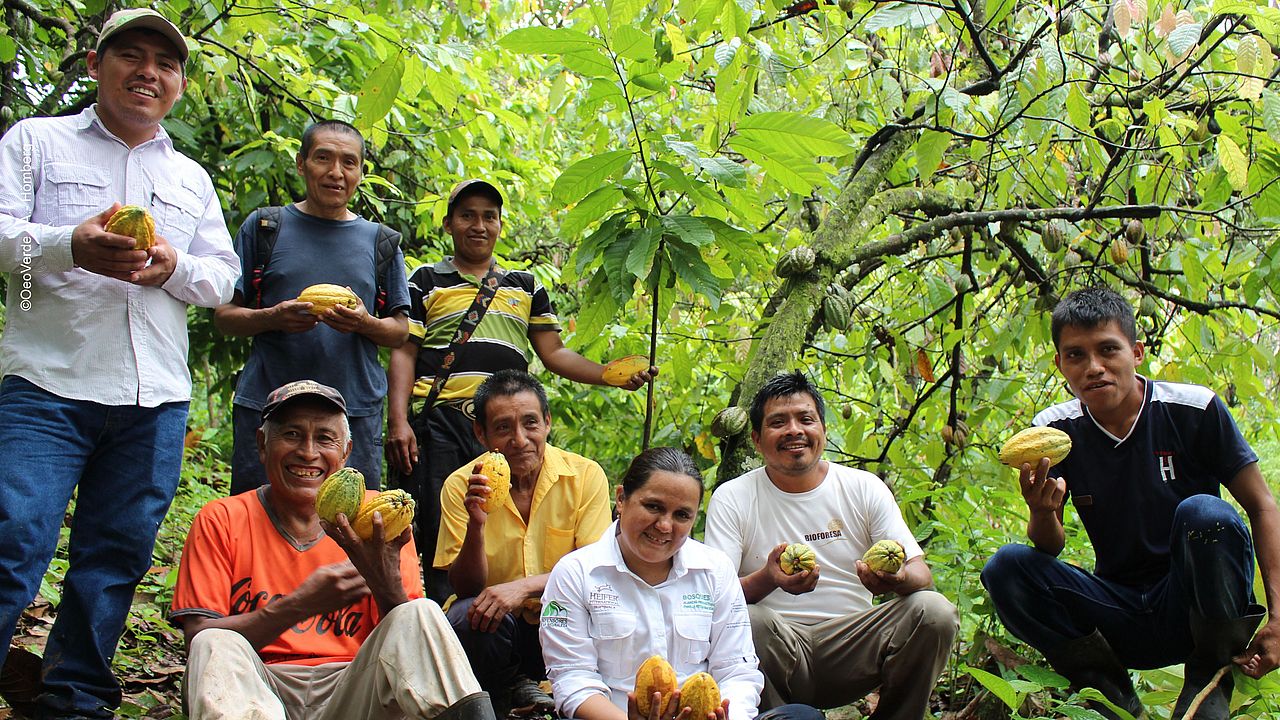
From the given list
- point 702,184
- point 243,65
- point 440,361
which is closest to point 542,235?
point 243,65

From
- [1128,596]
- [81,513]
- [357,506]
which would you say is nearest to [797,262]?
[1128,596]

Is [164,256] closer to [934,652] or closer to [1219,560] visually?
[934,652]

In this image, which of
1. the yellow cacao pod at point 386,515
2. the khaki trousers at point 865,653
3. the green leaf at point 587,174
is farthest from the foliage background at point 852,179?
the yellow cacao pod at point 386,515

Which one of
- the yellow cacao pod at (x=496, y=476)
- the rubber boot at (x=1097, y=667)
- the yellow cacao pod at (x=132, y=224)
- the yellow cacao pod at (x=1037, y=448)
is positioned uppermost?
the yellow cacao pod at (x=132, y=224)

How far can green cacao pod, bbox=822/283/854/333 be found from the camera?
13.1ft

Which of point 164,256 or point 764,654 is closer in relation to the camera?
point 164,256

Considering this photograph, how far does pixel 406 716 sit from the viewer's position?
86.4 inches

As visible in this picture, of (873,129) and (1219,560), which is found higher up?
(873,129)

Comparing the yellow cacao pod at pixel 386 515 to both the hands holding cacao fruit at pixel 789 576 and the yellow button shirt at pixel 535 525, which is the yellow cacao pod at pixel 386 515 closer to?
the yellow button shirt at pixel 535 525

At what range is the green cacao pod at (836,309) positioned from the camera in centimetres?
398

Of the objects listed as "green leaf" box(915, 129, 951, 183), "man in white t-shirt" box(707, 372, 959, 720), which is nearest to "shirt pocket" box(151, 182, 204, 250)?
"man in white t-shirt" box(707, 372, 959, 720)

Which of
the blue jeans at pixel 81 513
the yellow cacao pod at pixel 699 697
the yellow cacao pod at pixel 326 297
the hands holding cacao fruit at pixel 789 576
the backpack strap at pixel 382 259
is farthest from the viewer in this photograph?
the backpack strap at pixel 382 259

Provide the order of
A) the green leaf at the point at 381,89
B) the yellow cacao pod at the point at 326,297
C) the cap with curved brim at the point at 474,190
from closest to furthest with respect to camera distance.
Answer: the yellow cacao pod at the point at 326,297
the green leaf at the point at 381,89
the cap with curved brim at the point at 474,190

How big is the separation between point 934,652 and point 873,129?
259cm
